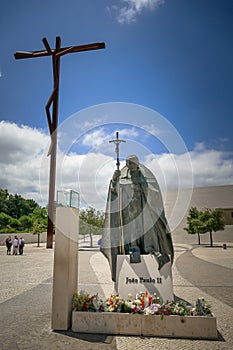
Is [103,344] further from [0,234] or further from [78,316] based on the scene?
[0,234]

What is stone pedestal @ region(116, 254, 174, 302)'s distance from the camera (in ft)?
17.9

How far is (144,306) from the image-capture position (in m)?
4.83

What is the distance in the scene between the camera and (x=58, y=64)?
22.5 metres

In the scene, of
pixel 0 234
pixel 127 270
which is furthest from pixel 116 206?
pixel 0 234

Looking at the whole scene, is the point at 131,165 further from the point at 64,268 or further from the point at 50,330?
the point at 50,330

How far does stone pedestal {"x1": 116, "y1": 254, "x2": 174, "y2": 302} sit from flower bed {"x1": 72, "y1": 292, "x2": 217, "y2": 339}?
53 cm

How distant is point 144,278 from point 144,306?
73 centimetres

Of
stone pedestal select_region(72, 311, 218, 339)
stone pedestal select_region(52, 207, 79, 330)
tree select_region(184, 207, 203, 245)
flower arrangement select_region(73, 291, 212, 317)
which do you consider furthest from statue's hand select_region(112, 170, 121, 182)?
tree select_region(184, 207, 203, 245)

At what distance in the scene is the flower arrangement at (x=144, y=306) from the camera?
4621 mm

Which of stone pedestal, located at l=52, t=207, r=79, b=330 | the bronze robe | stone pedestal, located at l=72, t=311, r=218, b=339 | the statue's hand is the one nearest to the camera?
stone pedestal, located at l=72, t=311, r=218, b=339

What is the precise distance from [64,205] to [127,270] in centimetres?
191

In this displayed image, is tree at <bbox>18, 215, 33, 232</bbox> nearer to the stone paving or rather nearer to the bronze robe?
the stone paving

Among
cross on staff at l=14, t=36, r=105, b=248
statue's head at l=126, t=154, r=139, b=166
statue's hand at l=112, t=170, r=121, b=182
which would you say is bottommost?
statue's hand at l=112, t=170, r=121, b=182

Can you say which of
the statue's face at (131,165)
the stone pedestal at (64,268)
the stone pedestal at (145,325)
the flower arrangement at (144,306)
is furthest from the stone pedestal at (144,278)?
the statue's face at (131,165)
